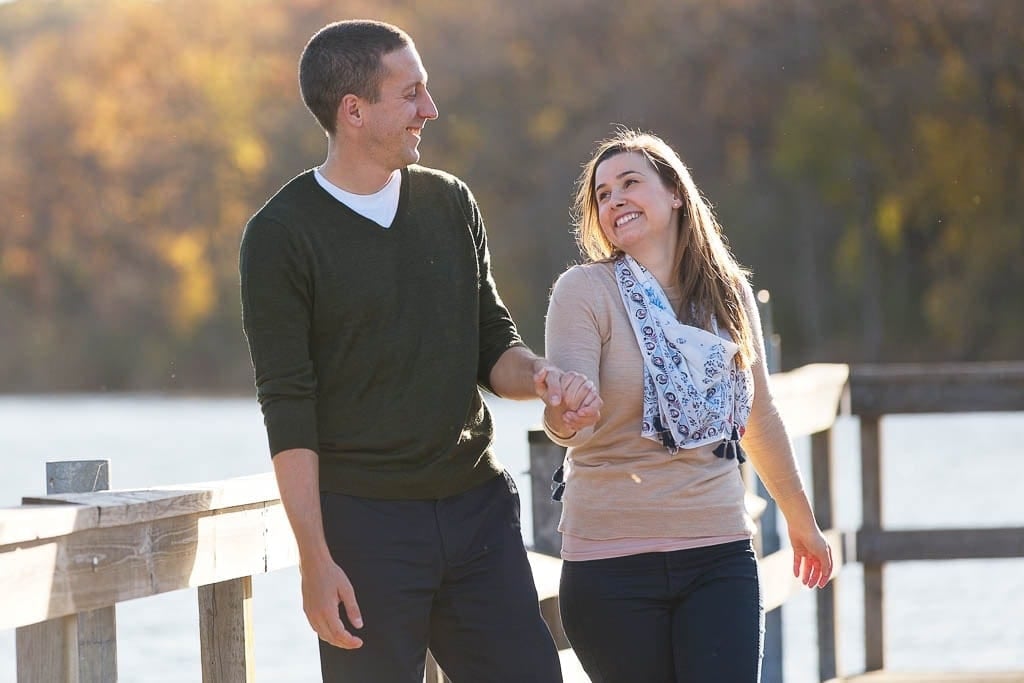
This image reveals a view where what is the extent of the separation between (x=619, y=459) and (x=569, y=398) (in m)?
0.26

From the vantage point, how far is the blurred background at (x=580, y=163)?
1196 inches

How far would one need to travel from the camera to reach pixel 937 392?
5.28 metres

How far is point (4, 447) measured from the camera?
20.2 m

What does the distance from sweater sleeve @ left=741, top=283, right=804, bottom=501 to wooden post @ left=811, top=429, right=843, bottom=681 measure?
2.27 metres

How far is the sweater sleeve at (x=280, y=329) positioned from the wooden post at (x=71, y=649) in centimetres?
35

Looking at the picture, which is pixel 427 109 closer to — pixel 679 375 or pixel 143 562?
pixel 679 375

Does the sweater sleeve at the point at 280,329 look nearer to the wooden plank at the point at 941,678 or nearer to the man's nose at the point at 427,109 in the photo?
the man's nose at the point at 427,109

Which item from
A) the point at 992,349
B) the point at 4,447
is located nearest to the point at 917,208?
the point at 992,349

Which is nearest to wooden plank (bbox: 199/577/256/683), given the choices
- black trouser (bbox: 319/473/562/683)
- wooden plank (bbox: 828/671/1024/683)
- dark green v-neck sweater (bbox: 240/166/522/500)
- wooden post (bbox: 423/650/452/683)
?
black trouser (bbox: 319/473/562/683)

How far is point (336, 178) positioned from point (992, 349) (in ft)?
90.5

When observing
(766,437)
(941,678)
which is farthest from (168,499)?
(941,678)

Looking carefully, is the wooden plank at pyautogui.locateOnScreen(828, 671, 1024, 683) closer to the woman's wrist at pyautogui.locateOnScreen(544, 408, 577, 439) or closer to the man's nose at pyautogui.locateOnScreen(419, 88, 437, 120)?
the woman's wrist at pyautogui.locateOnScreen(544, 408, 577, 439)

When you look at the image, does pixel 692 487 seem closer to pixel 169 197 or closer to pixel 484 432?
pixel 484 432

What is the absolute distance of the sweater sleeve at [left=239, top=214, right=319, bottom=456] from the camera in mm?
2451
